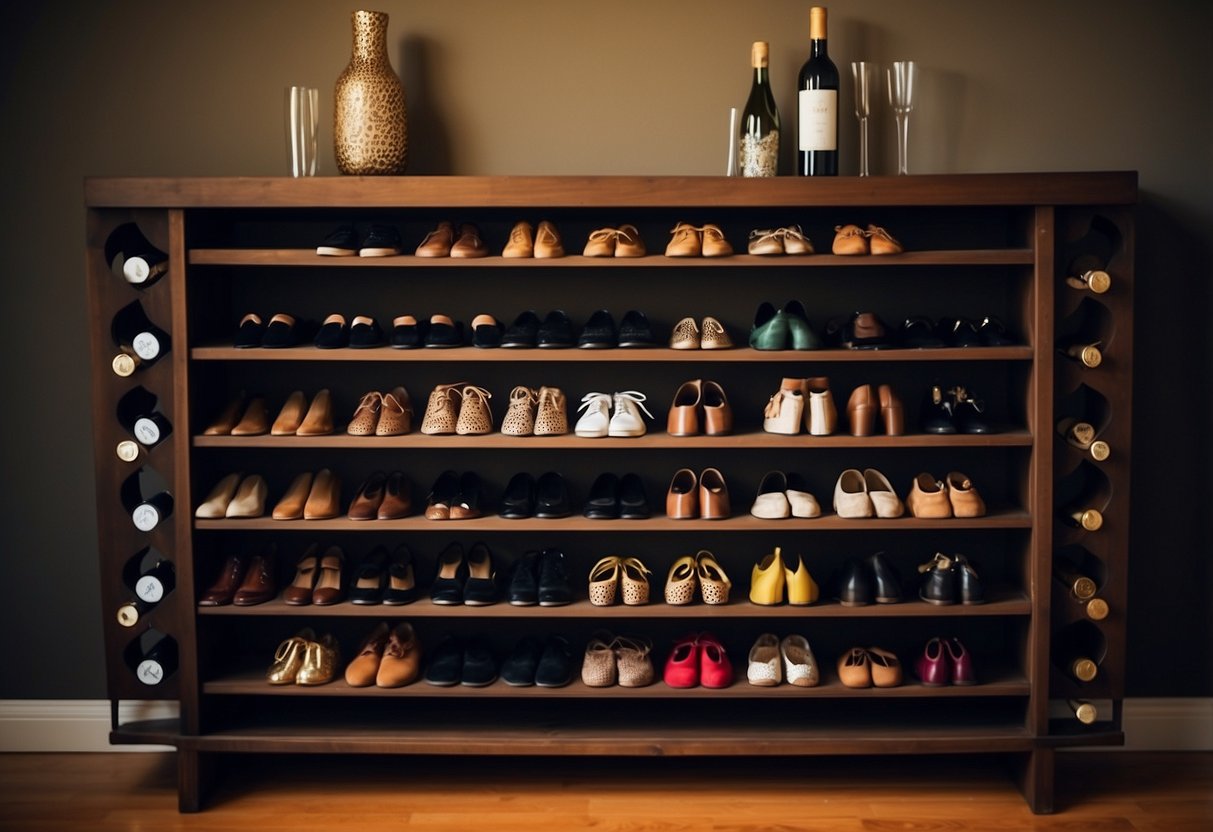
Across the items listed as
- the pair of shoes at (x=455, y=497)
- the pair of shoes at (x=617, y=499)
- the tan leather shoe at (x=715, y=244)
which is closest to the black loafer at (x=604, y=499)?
the pair of shoes at (x=617, y=499)

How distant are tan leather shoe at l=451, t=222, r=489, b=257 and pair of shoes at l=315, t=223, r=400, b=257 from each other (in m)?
0.17

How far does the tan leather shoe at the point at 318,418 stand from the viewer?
3154 millimetres

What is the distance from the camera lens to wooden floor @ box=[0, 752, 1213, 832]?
120 inches

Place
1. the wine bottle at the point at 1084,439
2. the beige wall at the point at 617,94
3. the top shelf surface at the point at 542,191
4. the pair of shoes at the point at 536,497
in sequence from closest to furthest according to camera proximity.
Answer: the top shelf surface at the point at 542,191 < the wine bottle at the point at 1084,439 < the pair of shoes at the point at 536,497 < the beige wall at the point at 617,94

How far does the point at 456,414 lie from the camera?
3207 millimetres

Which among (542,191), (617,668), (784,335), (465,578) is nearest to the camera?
(542,191)

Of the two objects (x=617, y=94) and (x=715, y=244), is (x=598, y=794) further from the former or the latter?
(x=617, y=94)

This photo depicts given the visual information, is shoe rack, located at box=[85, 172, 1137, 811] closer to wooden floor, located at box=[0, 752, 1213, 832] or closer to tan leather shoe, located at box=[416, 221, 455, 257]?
tan leather shoe, located at box=[416, 221, 455, 257]

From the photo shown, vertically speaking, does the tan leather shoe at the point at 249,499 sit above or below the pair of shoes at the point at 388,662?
above

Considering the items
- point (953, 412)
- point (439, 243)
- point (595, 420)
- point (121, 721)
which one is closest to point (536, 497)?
point (595, 420)

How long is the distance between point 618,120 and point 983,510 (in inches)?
61.3

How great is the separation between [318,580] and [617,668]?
91 cm

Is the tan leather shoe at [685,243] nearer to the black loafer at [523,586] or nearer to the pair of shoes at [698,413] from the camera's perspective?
the pair of shoes at [698,413]

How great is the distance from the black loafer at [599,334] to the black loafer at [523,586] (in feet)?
2.19
